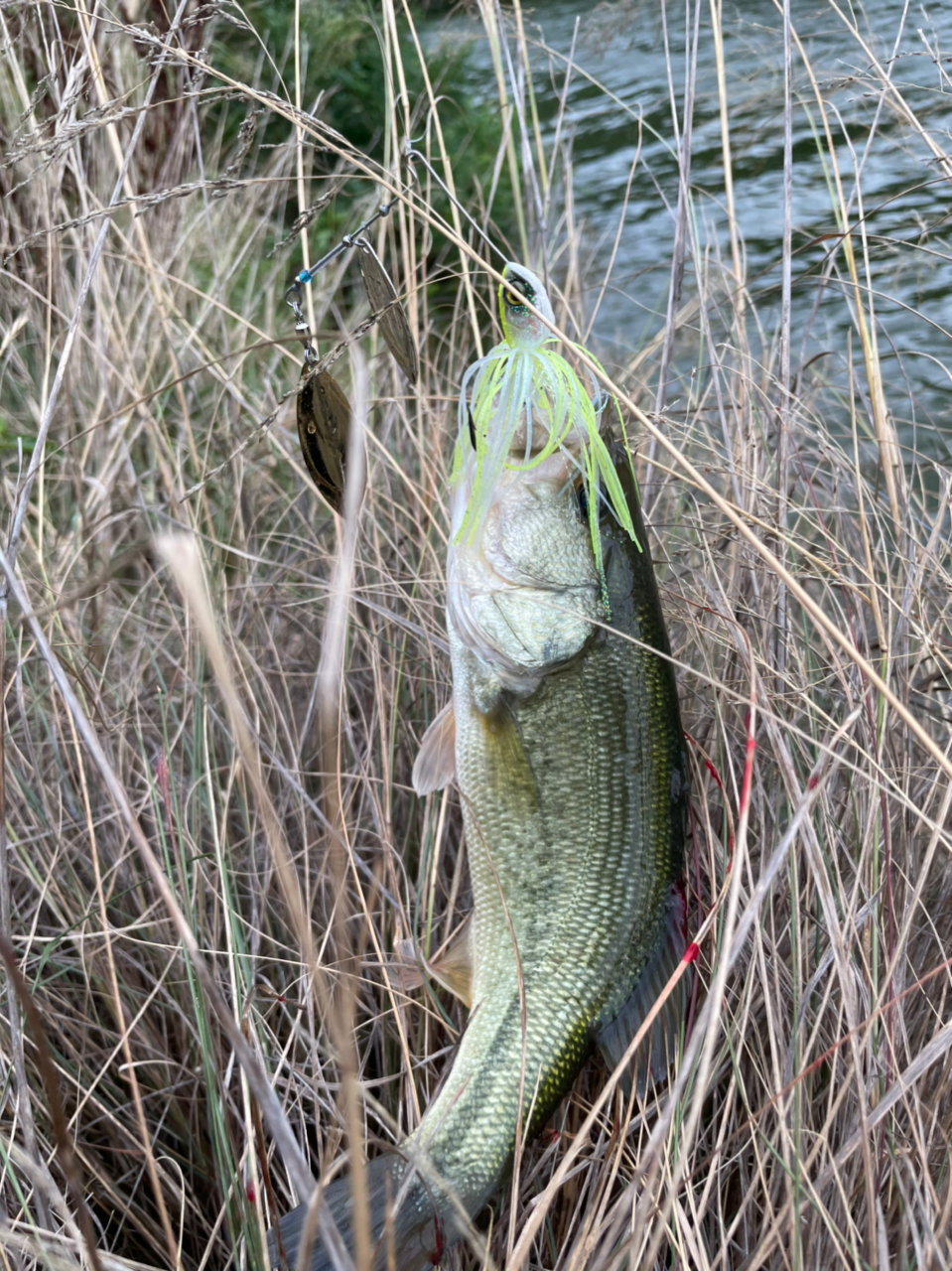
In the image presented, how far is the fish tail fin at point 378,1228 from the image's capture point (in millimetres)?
1294

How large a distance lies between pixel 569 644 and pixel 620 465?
0.99 feet

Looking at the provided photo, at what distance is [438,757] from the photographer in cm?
174

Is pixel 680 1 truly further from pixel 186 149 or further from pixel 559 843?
pixel 559 843

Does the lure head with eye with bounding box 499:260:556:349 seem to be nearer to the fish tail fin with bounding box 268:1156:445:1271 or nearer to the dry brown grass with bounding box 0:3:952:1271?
the dry brown grass with bounding box 0:3:952:1271

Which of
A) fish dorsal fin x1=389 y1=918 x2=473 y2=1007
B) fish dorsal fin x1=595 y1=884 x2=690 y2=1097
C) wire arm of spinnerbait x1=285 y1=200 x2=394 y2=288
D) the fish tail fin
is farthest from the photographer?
fish dorsal fin x1=389 y1=918 x2=473 y2=1007

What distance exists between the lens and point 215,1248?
1.74 meters

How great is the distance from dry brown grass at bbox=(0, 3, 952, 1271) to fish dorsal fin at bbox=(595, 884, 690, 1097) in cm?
6

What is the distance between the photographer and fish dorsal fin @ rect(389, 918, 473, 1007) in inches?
64.2

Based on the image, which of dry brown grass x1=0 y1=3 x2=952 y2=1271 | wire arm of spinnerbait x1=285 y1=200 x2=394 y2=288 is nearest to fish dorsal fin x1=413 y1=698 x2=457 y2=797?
dry brown grass x1=0 y1=3 x2=952 y2=1271

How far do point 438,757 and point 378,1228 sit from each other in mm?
712

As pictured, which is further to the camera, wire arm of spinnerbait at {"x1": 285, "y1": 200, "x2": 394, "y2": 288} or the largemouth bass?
the largemouth bass

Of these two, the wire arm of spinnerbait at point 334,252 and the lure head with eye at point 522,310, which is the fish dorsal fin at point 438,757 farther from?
the wire arm of spinnerbait at point 334,252

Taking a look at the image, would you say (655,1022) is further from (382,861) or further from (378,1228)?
(382,861)

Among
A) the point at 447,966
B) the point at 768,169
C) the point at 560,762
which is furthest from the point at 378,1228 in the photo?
the point at 768,169
